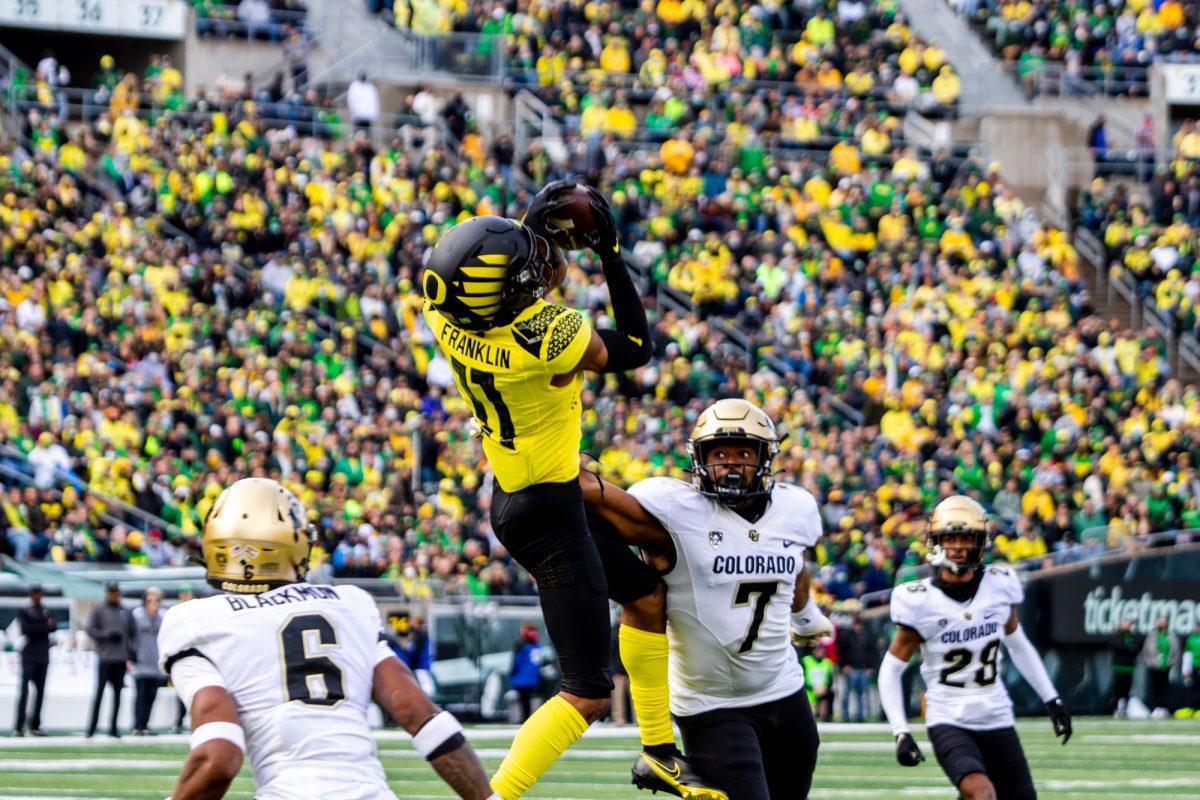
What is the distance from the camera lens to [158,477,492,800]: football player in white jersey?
460 cm

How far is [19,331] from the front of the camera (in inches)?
797

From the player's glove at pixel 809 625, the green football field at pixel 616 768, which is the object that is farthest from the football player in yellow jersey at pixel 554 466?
the green football field at pixel 616 768

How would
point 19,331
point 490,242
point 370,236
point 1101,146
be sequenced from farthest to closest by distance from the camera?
point 1101,146 → point 370,236 → point 19,331 → point 490,242

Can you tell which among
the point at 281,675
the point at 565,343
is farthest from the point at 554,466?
the point at 281,675

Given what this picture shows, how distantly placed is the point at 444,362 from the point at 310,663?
1723 centimetres

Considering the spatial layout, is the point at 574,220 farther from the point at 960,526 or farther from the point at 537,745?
the point at 960,526

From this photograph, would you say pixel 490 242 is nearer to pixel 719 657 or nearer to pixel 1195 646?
pixel 719 657

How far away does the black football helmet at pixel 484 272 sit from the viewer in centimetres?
634

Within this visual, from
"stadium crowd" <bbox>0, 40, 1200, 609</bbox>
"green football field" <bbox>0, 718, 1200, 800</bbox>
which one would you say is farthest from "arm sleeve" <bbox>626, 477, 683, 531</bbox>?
"stadium crowd" <bbox>0, 40, 1200, 609</bbox>

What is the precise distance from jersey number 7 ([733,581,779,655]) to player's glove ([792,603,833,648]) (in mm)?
491

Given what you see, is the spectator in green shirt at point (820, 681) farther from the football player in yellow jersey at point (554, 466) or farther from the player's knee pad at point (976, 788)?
the football player in yellow jersey at point (554, 466)

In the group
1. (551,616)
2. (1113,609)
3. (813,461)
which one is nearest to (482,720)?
(813,461)

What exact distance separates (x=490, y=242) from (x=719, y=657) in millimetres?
1444

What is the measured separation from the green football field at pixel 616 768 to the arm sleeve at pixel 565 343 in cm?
473
